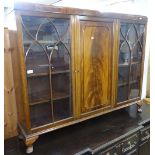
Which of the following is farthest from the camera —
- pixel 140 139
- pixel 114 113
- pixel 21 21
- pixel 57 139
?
pixel 114 113

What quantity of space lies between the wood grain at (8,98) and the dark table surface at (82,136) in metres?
0.09

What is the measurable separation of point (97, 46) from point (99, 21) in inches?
8.4

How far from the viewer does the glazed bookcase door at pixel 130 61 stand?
1.72 metres

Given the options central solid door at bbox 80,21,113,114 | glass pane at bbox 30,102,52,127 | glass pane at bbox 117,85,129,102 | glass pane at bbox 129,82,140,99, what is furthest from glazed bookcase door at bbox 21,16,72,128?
glass pane at bbox 129,82,140,99

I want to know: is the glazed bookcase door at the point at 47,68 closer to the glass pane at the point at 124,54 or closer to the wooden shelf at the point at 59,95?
the wooden shelf at the point at 59,95

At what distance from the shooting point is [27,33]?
1.16 m

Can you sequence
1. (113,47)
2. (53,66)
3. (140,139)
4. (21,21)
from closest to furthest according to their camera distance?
1. (21,21)
2. (53,66)
3. (113,47)
4. (140,139)

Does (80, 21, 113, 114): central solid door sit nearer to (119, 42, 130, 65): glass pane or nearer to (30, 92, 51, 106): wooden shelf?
(119, 42, 130, 65): glass pane

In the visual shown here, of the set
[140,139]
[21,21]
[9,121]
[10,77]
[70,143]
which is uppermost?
[21,21]

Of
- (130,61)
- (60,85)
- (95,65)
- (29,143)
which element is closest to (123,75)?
(130,61)

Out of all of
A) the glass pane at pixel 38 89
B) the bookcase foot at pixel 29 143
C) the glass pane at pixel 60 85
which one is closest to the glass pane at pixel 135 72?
the glass pane at pixel 60 85

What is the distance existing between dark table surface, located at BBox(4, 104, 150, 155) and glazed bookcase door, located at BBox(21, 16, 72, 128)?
0.22 metres

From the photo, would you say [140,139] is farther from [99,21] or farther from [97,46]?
[99,21]

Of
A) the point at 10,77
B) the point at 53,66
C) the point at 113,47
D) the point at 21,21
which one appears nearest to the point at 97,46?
the point at 113,47
